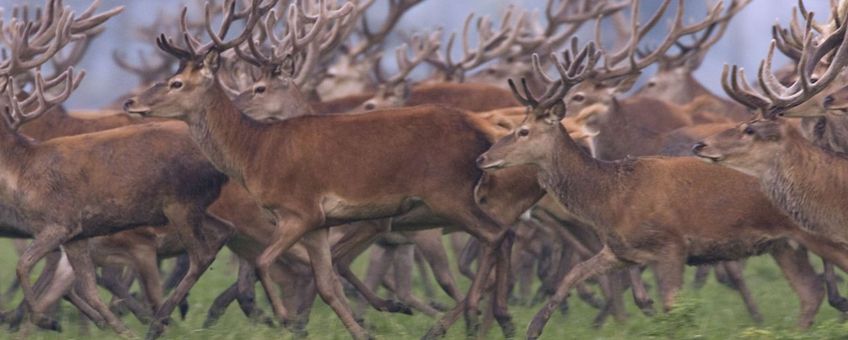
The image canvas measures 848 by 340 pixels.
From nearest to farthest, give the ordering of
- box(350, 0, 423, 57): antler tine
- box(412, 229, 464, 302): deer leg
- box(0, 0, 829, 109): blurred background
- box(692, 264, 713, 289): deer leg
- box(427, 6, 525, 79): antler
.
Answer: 1. box(412, 229, 464, 302): deer leg
2. box(692, 264, 713, 289): deer leg
3. box(427, 6, 525, 79): antler
4. box(350, 0, 423, 57): antler tine
5. box(0, 0, 829, 109): blurred background

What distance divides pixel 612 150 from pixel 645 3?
45406mm

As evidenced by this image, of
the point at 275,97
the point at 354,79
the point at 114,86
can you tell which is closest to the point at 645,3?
the point at 114,86

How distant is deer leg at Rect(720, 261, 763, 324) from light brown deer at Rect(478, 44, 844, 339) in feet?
4.32

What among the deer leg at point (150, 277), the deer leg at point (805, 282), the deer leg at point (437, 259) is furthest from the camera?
the deer leg at point (437, 259)

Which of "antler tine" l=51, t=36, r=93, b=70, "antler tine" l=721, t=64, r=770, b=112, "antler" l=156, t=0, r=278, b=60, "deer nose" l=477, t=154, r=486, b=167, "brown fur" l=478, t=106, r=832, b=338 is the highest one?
"antler tine" l=721, t=64, r=770, b=112

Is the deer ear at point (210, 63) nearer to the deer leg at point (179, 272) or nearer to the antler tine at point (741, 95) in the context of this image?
the deer leg at point (179, 272)

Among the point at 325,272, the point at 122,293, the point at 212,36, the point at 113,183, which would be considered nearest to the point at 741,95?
the point at 325,272

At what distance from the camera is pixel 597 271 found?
29.6ft

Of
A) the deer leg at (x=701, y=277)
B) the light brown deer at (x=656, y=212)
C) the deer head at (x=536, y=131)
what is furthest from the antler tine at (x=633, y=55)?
the light brown deer at (x=656, y=212)

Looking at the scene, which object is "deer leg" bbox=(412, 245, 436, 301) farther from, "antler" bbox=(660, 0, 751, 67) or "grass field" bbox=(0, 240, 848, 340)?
"antler" bbox=(660, 0, 751, 67)

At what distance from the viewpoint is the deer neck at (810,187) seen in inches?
344

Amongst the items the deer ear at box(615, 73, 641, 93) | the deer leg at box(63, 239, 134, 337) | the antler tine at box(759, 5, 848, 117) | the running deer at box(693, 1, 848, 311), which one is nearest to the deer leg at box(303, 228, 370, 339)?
the deer leg at box(63, 239, 134, 337)

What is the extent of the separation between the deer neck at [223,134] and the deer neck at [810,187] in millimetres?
2513

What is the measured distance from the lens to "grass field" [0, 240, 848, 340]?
8445 mm
